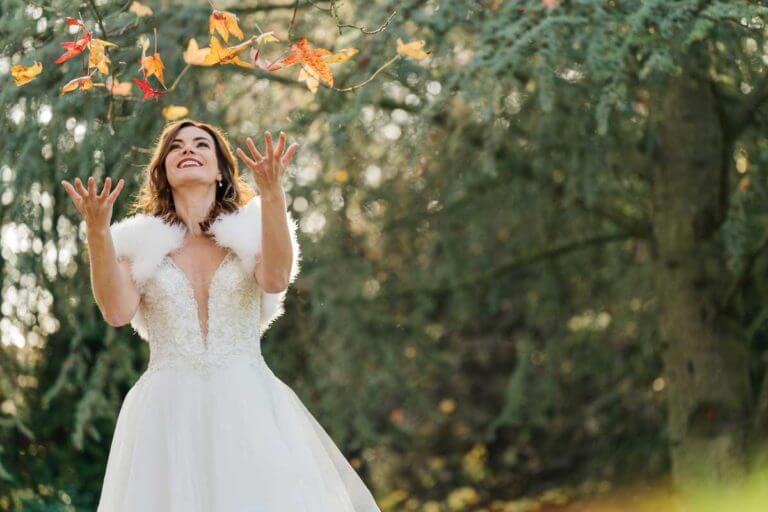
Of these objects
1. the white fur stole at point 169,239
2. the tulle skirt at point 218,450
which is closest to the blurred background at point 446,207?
the white fur stole at point 169,239

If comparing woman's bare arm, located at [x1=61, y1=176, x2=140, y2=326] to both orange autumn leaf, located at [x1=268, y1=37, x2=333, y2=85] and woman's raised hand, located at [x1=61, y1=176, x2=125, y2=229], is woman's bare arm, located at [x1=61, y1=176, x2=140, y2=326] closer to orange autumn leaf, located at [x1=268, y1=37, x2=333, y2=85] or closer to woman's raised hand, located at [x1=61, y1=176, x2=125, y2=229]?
woman's raised hand, located at [x1=61, y1=176, x2=125, y2=229]

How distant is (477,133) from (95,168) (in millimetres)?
1852

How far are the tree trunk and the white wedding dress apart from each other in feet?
9.56

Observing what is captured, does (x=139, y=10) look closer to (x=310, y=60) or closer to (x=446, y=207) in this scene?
(x=310, y=60)

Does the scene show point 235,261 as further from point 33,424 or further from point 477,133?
point 477,133

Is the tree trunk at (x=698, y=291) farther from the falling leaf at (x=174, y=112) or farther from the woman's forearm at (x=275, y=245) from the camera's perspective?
the woman's forearm at (x=275, y=245)

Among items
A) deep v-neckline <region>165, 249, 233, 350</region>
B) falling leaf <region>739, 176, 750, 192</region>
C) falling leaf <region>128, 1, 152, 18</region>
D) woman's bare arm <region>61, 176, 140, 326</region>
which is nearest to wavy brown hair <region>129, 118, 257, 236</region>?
deep v-neckline <region>165, 249, 233, 350</region>

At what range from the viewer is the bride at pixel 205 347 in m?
2.74

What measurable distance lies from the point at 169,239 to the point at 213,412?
42 centimetres

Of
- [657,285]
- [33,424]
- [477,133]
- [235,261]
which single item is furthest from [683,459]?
[235,261]

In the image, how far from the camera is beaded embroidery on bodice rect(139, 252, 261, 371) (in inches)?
113

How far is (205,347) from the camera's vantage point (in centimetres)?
288

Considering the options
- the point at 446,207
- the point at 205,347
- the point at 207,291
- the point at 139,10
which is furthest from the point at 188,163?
the point at 446,207

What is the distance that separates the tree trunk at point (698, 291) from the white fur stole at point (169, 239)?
2.98m
